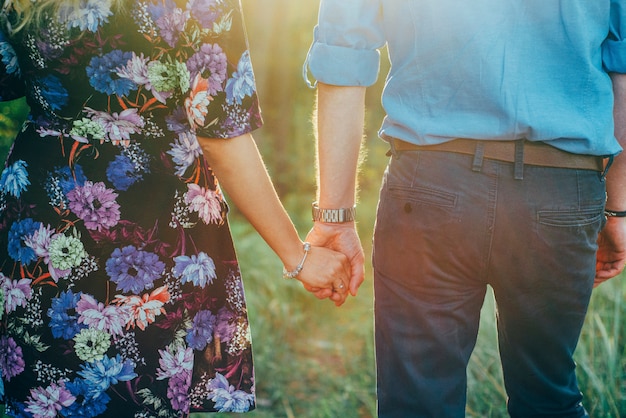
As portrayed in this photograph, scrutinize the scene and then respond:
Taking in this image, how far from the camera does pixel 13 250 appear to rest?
1.80 m

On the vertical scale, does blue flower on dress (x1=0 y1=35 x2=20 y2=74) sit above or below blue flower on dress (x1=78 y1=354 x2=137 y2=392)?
above

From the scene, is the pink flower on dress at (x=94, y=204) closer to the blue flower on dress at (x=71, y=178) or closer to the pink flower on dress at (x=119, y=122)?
the blue flower on dress at (x=71, y=178)

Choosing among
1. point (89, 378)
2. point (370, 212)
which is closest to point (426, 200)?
point (89, 378)

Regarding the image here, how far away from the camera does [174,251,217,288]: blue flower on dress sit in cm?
182

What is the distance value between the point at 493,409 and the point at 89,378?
2059 millimetres

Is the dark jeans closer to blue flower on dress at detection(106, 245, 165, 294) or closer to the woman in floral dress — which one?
the woman in floral dress

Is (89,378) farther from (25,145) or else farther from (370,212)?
(370,212)

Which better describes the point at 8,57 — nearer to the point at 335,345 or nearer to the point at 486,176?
the point at 486,176

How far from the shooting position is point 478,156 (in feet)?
5.84

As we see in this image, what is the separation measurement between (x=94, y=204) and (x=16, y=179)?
0.76 ft

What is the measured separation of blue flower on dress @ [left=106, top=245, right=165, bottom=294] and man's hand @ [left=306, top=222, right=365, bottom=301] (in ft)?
2.20

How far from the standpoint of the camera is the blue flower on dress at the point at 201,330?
1864 mm

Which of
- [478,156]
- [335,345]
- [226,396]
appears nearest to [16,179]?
[226,396]

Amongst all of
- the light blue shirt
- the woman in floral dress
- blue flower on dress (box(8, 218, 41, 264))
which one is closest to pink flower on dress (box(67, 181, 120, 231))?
the woman in floral dress
